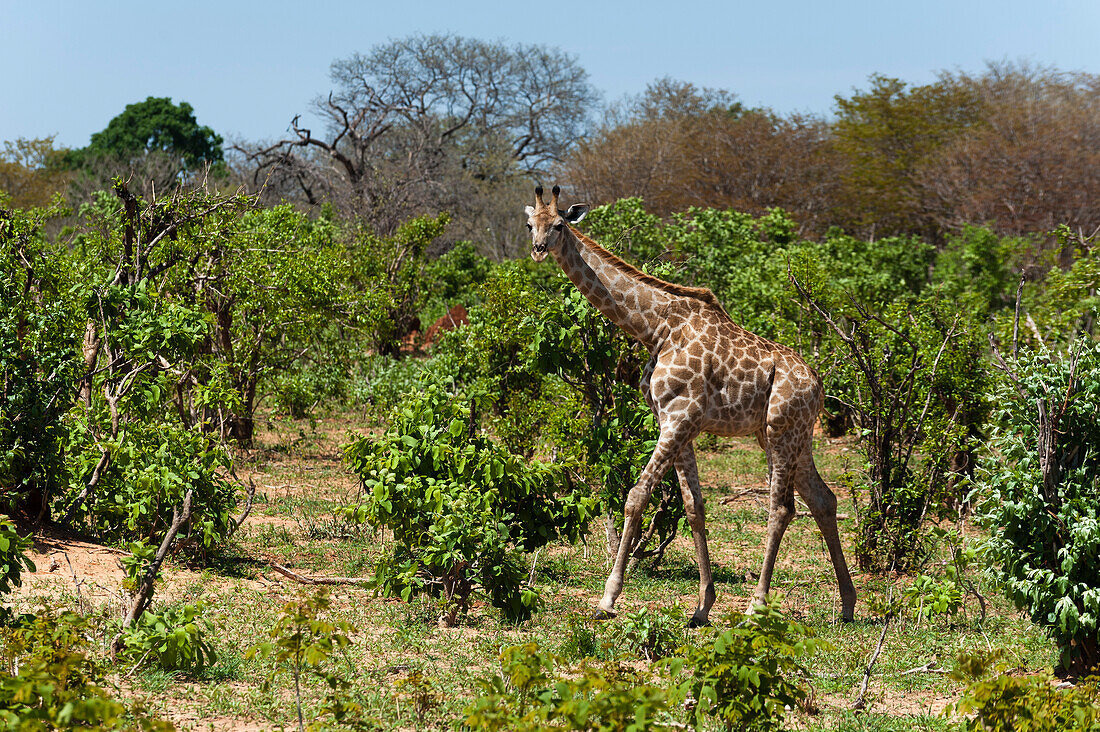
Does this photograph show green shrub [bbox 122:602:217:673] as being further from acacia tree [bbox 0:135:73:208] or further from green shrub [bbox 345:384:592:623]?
acacia tree [bbox 0:135:73:208]

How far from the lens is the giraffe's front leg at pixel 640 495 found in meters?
7.27

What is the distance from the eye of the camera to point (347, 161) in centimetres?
3077

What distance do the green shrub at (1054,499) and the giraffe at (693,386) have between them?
179 centimetres

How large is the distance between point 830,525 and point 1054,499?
2.17 meters

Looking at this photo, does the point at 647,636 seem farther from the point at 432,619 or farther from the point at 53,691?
the point at 53,691

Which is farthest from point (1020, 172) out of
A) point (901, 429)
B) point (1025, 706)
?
point (1025, 706)

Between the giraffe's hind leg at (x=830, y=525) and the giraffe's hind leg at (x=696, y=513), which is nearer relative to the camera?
the giraffe's hind leg at (x=696, y=513)

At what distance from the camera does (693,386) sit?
7293 mm

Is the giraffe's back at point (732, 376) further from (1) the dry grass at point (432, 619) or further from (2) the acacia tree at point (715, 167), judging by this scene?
(2) the acacia tree at point (715, 167)

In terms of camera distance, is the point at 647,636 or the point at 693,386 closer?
the point at 647,636

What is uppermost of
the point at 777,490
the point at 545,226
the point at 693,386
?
the point at 545,226

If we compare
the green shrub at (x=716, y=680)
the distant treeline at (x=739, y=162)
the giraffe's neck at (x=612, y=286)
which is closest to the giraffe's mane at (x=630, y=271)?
the giraffe's neck at (x=612, y=286)

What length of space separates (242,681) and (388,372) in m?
11.2

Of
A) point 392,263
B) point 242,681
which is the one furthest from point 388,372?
point 242,681
